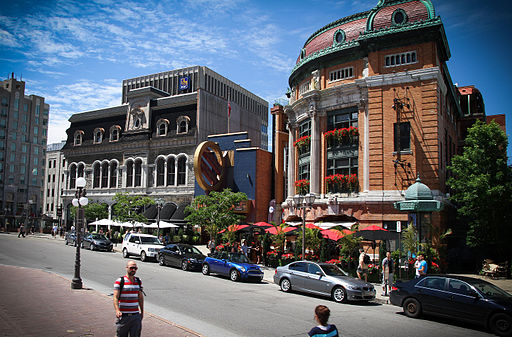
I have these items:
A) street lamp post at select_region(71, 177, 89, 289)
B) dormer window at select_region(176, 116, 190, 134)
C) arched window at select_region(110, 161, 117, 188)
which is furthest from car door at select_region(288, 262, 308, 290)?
arched window at select_region(110, 161, 117, 188)

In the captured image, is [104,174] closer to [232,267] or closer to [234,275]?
[232,267]

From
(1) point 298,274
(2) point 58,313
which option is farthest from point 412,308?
(2) point 58,313

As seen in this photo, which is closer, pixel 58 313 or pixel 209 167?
pixel 58 313

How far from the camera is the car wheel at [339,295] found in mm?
15675

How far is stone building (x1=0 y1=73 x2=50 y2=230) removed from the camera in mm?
93750

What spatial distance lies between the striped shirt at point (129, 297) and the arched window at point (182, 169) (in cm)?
4143

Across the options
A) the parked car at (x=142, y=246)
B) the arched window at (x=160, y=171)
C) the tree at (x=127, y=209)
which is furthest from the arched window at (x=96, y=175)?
the parked car at (x=142, y=246)

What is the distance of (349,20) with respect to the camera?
108 ft

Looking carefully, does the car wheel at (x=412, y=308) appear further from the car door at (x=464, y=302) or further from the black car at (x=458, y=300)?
the car door at (x=464, y=302)

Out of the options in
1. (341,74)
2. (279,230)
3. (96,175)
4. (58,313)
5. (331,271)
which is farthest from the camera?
(96,175)

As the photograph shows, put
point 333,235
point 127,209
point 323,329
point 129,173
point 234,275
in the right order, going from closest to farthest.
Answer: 1. point 323,329
2. point 234,275
3. point 333,235
4. point 127,209
5. point 129,173

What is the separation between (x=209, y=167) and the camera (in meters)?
43.7

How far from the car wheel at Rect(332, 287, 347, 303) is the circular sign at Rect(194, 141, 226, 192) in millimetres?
26736

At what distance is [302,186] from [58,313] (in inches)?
997
